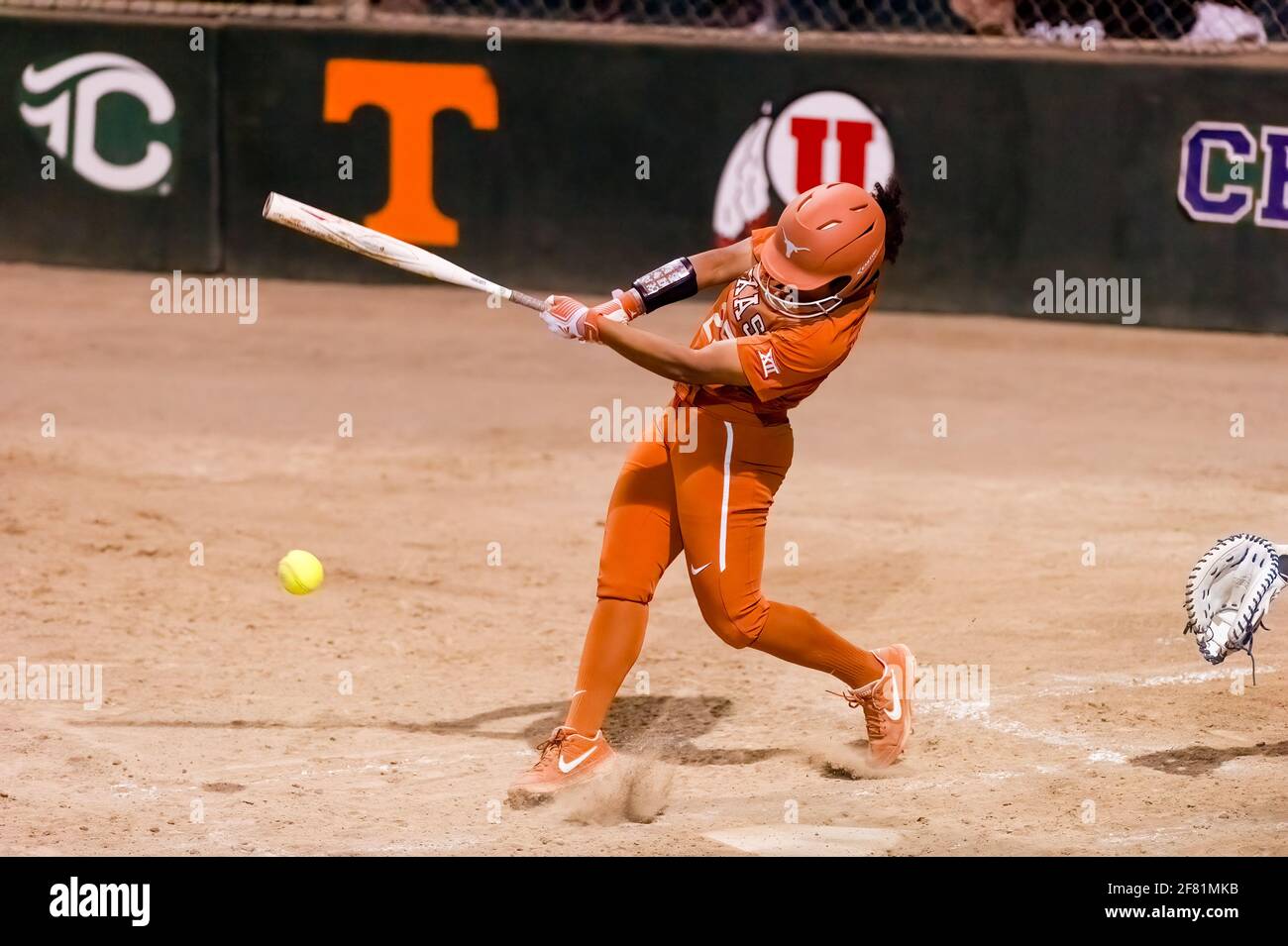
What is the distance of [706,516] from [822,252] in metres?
0.79

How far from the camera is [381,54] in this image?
11.0 meters

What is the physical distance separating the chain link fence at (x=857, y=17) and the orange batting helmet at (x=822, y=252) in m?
6.07

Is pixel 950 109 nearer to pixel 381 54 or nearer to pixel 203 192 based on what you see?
pixel 381 54

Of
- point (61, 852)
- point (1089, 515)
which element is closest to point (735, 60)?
point (1089, 515)

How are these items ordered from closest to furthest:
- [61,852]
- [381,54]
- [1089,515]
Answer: [61,852] < [1089,515] < [381,54]

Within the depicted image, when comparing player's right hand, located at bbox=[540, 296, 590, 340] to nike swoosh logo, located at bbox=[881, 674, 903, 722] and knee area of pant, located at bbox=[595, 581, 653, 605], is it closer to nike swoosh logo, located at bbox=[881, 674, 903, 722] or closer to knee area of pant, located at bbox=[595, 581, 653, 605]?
knee area of pant, located at bbox=[595, 581, 653, 605]

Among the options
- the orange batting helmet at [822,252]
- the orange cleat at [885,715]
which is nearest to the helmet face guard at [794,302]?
the orange batting helmet at [822,252]

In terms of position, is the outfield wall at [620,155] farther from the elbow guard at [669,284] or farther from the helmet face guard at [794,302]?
the helmet face guard at [794,302]

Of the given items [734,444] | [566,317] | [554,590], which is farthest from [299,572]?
[734,444]

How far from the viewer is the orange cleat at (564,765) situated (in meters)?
4.95

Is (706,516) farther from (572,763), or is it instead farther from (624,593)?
(572,763)

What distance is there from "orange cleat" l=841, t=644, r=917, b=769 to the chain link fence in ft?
20.3

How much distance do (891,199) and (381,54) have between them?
21.9ft

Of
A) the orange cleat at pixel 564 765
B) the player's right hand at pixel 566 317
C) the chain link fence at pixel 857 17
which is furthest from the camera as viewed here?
the chain link fence at pixel 857 17
